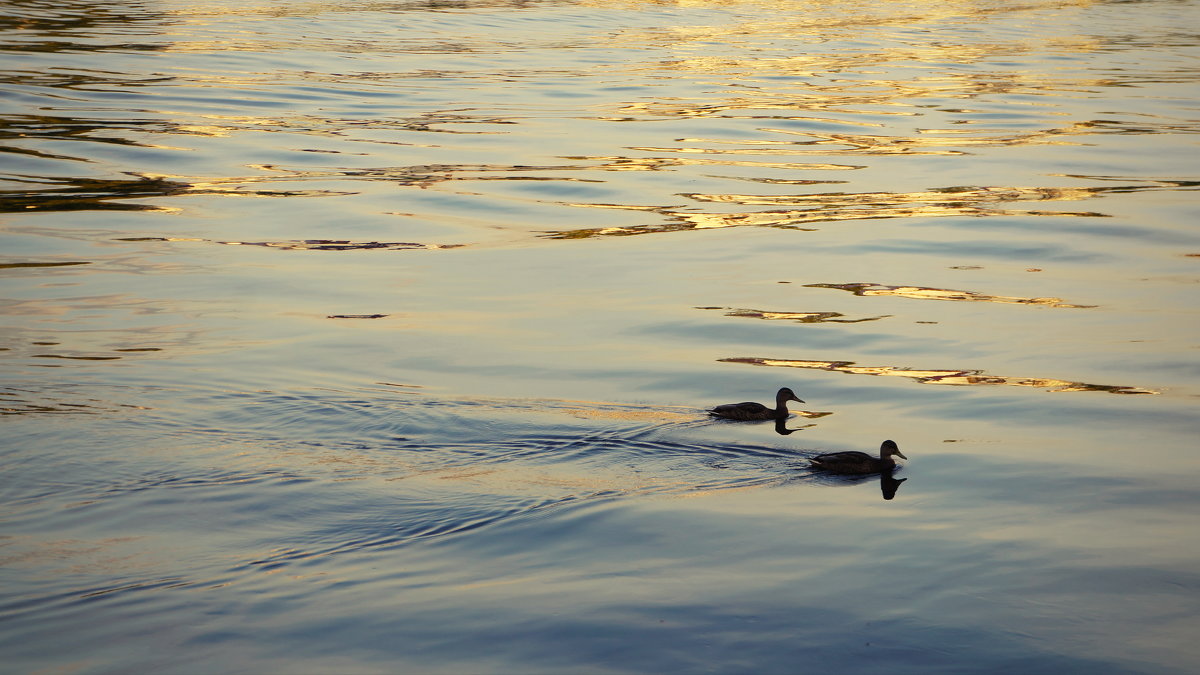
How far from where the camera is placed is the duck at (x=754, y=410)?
10.1 metres

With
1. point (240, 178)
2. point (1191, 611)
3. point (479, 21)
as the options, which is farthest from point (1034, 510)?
point (479, 21)

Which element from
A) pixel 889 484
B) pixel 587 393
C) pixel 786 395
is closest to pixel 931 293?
pixel 786 395

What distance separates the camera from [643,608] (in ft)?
24.1

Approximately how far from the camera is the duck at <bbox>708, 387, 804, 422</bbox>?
10.1m

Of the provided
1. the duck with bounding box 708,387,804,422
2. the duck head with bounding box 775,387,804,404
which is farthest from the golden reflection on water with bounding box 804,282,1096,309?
the duck with bounding box 708,387,804,422

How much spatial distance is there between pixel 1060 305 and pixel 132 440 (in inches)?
369

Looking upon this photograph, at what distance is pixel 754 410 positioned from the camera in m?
10.2

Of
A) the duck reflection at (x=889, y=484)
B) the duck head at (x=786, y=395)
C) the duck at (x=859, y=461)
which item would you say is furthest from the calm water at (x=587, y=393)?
the duck head at (x=786, y=395)

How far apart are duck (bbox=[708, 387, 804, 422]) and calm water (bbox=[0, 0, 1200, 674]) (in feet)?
0.43

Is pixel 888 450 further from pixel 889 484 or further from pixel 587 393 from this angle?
pixel 587 393

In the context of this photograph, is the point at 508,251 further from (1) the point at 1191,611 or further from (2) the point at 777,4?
(2) the point at 777,4

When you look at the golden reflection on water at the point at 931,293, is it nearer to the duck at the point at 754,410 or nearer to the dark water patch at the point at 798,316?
the dark water patch at the point at 798,316

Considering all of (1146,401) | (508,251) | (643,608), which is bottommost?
(643,608)

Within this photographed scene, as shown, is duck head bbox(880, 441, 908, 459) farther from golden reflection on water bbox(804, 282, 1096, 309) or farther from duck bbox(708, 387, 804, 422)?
golden reflection on water bbox(804, 282, 1096, 309)
